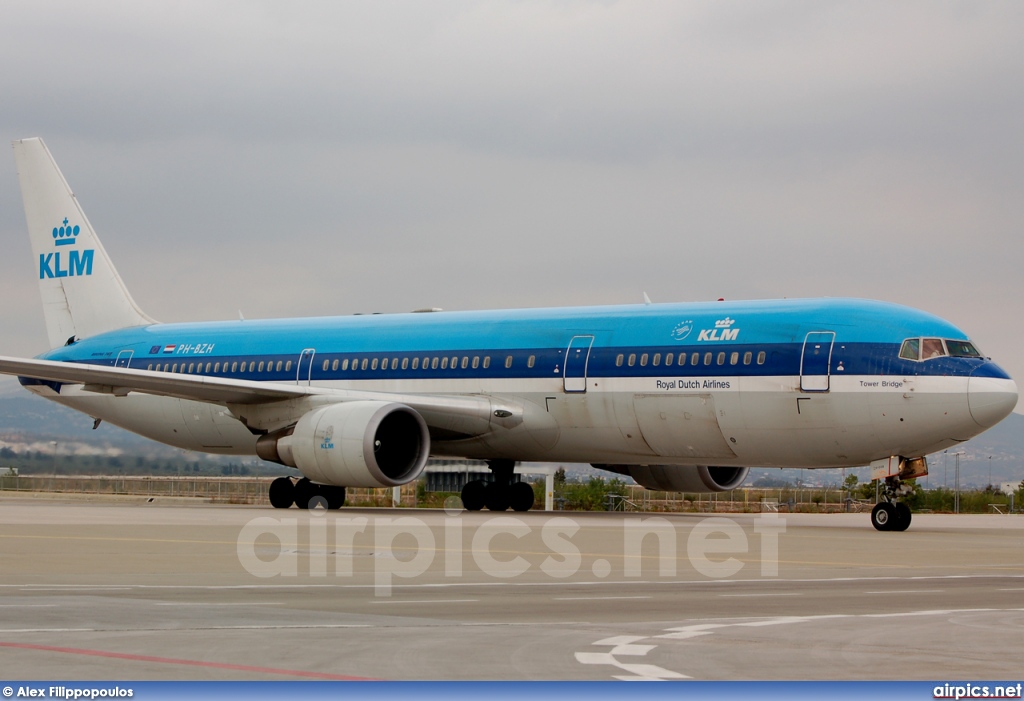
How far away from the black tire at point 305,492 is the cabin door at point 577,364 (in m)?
6.83

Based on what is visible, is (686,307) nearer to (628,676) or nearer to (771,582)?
(771,582)

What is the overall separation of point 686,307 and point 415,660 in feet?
71.1

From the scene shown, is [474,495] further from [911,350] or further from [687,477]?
[911,350]

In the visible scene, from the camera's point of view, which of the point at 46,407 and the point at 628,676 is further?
the point at 46,407

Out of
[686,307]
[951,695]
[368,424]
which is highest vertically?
[686,307]

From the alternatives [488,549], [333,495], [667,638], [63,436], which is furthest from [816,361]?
[63,436]

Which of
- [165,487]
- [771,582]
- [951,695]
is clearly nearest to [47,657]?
[951,695]

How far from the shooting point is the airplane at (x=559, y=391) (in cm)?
2647

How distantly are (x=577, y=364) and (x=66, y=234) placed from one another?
1846 cm

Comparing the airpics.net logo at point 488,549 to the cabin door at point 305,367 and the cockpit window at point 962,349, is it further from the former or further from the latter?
the cabin door at point 305,367

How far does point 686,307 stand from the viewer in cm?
2981

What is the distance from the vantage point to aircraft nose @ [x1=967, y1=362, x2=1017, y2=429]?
25625mm

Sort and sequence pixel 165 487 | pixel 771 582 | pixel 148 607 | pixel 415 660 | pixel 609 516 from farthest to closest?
pixel 165 487 → pixel 609 516 → pixel 771 582 → pixel 148 607 → pixel 415 660

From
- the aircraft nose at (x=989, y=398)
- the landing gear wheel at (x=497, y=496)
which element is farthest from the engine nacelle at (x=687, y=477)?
the aircraft nose at (x=989, y=398)
